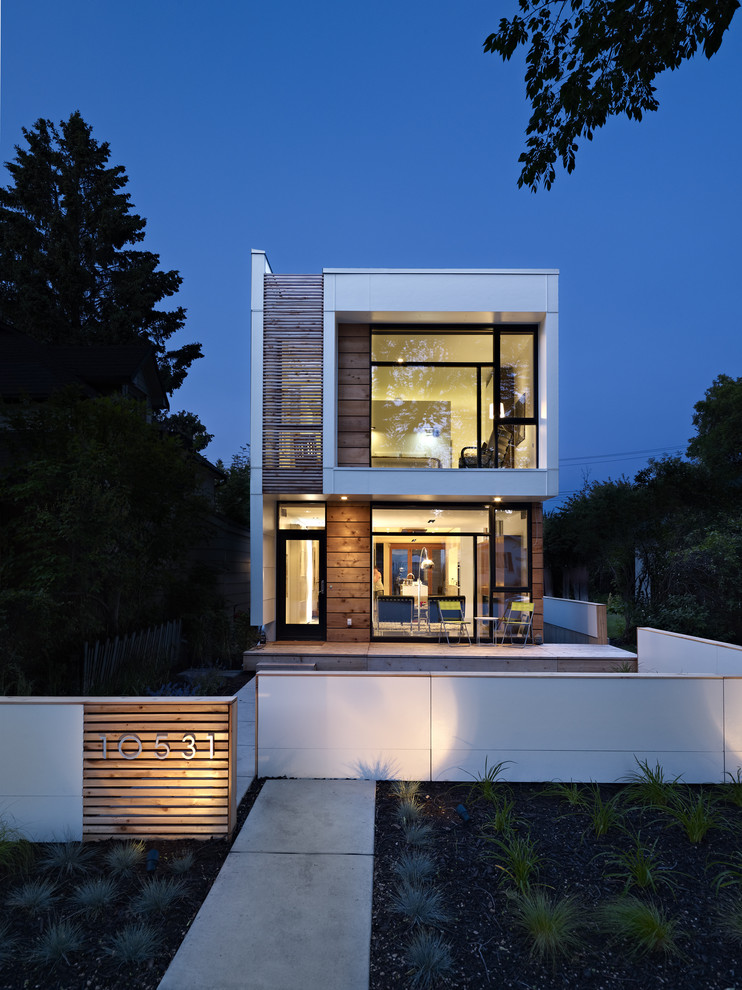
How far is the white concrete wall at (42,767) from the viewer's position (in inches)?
157

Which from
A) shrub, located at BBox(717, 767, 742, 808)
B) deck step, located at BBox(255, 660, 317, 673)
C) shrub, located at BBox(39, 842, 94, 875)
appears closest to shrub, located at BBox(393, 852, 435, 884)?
shrub, located at BBox(39, 842, 94, 875)

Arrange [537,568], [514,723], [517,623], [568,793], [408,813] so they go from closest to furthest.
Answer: [408,813], [568,793], [514,723], [517,623], [537,568]

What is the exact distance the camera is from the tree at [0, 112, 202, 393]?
68.3ft

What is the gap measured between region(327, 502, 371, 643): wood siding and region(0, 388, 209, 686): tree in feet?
10.6

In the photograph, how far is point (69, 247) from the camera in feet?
69.5

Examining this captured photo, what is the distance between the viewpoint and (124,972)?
2.81 metres

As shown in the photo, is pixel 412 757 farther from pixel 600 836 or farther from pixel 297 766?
pixel 600 836

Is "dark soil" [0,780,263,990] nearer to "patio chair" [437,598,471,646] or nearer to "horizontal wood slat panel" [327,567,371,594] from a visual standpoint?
"patio chair" [437,598,471,646]

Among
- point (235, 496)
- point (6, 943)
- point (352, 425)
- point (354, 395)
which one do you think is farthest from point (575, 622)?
point (235, 496)

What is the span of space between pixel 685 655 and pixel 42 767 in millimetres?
6429

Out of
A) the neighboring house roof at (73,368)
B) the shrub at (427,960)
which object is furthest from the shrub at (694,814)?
the neighboring house roof at (73,368)

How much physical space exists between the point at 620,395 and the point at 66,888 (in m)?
122

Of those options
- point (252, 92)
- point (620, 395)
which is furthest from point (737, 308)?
point (252, 92)

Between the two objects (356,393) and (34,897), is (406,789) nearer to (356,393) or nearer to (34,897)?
(34,897)
